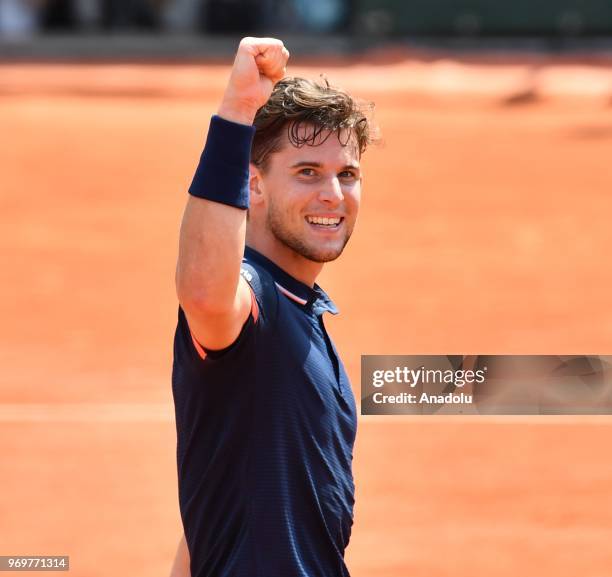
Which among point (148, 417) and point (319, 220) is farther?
point (148, 417)

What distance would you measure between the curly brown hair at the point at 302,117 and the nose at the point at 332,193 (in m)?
0.10

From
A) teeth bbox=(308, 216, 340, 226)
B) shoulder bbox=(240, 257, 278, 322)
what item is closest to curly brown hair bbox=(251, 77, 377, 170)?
teeth bbox=(308, 216, 340, 226)

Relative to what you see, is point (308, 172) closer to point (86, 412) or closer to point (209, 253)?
point (209, 253)

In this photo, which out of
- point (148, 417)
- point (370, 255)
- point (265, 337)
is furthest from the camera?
point (370, 255)

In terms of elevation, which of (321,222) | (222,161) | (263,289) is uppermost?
(222,161)

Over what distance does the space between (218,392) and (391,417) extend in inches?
243

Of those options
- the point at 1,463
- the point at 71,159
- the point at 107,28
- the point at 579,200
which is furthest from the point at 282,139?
the point at 107,28

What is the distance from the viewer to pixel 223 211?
274 cm

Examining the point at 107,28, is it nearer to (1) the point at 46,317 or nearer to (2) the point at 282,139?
(1) the point at 46,317

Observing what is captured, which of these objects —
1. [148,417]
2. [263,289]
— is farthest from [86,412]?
[263,289]

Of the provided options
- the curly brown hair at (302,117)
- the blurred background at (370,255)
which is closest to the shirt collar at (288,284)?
the curly brown hair at (302,117)

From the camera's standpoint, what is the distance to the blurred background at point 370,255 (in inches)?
283

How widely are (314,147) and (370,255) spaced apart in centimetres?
1082

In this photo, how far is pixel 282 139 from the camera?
3.14 meters
